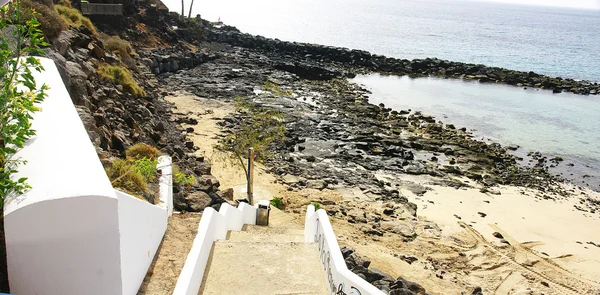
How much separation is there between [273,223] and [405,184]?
28.5 ft

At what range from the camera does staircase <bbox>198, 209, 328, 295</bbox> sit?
18.1ft

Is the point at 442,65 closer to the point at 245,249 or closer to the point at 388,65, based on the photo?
the point at 388,65

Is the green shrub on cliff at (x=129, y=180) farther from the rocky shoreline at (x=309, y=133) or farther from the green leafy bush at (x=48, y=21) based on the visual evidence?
the green leafy bush at (x=48, y=21)

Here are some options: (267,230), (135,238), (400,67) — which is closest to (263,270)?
(135,238)

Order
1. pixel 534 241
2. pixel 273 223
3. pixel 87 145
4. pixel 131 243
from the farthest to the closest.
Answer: pixel 534 241
pixel 273 223
pixel 87 145
pixel 131 243

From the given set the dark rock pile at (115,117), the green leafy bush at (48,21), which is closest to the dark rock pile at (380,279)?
the dark rock pile at (115,117)

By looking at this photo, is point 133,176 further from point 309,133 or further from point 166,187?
point 309,133

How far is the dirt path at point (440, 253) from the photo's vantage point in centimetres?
1211

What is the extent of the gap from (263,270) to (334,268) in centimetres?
98

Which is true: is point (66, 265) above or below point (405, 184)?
above

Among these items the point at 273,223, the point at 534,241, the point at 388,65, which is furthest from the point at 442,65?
the point at 273,223

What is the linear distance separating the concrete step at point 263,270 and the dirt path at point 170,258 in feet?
1.30

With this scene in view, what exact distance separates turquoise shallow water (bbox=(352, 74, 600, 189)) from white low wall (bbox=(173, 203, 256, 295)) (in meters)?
20.5

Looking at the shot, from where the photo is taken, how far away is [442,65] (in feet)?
189
